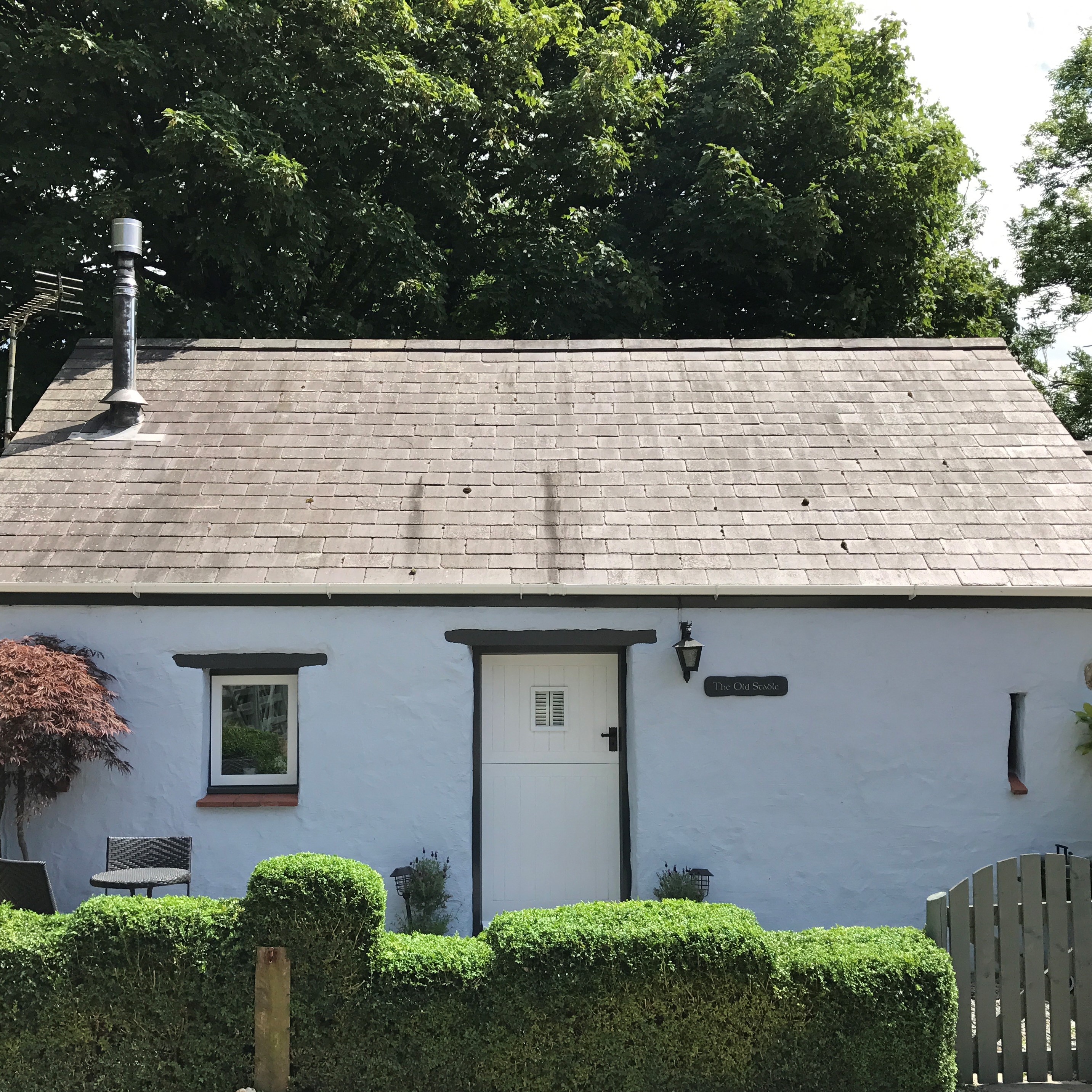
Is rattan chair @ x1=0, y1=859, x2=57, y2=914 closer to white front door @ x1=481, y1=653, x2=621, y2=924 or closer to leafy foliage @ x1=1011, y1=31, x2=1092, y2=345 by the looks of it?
white front door @ x1=481, y1=653, x2=621, y2=924

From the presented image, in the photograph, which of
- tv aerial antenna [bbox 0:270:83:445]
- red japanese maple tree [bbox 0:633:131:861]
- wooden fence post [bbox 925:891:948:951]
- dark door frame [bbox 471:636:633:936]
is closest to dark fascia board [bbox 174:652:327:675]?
red japanese maple tree [bbox 0:633:131:861]

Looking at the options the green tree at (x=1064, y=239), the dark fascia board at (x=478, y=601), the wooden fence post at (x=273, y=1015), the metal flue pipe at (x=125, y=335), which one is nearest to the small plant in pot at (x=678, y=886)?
the dark fascia board at (x=478, y=601)

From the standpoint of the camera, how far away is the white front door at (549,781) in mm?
8109

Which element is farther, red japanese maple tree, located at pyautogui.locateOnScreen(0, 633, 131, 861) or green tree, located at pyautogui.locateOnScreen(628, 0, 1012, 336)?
green tree, located at pyautogui.locateOnScreen(628, 0, 1012, 336)

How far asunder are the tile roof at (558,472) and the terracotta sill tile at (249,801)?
169cm

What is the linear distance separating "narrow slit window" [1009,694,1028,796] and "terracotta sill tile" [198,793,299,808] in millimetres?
5756

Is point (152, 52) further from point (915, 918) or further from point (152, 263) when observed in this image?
point (915, 918)

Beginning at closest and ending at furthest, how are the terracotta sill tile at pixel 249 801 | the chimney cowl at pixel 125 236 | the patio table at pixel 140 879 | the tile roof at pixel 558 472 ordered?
the patio table at pixel 140 879, the terracotta sill tile at pixel 249 801, the tile roof at pixel 558 472, the chimney cowl at pixel 125 236

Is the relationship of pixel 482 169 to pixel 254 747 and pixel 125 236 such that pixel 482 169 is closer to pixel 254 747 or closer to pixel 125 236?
pixel 125 236

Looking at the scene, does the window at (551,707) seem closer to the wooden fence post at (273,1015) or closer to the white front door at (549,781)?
the white front door at (549,781)

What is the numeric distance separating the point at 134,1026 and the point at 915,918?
5705 millimetres

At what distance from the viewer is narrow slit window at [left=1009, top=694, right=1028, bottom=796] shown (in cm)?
794

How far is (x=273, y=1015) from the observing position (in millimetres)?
5133

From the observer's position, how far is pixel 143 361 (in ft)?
35.4
